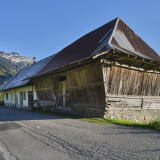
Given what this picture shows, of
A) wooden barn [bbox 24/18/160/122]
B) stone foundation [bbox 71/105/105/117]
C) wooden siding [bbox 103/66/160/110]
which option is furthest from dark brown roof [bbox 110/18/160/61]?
stone foundation [bbox 71/105/105/117]

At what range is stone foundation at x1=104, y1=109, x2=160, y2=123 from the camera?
27.9 ft

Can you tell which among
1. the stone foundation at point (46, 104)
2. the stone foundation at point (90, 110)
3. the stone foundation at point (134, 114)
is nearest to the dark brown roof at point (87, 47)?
the stone foundation at point (90, 110)

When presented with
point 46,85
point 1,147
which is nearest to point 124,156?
point 1,147

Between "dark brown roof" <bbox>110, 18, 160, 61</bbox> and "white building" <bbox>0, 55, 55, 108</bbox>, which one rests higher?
"dark brown roof" <bbox>110, 18, 160, 61</bbox>

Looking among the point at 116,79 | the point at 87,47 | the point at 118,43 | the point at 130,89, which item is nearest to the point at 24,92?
the point at 87,47

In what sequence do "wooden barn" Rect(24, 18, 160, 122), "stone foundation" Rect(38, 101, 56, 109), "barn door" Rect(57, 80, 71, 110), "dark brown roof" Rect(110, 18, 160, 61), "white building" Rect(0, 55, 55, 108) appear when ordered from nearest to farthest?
"wooden barn" Rect(24, 18, 160, 122) → "dark brown roof" Rect(110, 18, 160, 61) → "barn door" Rect(57, 80, 71, 110) → "stone foundation" Rect(38, 101, 56, 109) → "white building" Rect(0, 55, 55, 108)

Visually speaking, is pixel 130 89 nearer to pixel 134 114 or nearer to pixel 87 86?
pixel 134 114

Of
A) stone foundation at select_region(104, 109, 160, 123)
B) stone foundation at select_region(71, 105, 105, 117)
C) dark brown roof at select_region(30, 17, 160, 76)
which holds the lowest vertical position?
stone foundation at select_region(104, 109, 160, 123)

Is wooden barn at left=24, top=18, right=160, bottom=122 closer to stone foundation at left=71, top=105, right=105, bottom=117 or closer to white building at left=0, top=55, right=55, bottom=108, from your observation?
stone foundation at left=71, top=105, right=105, bottom=117

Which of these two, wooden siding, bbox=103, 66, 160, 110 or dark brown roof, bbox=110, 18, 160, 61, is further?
dark brown roof, bbox=110, 18, 160, 61

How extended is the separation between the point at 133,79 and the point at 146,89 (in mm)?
1718

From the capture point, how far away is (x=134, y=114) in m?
9.73

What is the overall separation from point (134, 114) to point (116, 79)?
299 centimetres

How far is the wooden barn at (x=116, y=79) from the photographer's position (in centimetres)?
819
